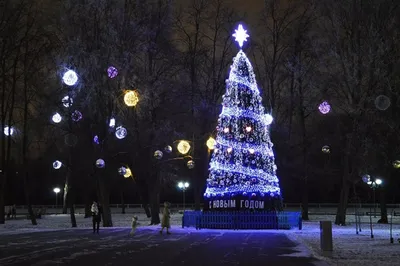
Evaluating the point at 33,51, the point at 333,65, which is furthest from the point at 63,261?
the point at 33,51

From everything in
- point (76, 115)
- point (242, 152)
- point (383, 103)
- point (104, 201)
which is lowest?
point (104, 201)

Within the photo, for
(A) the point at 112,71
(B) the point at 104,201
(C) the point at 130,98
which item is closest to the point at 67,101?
(A) the point at 112,71

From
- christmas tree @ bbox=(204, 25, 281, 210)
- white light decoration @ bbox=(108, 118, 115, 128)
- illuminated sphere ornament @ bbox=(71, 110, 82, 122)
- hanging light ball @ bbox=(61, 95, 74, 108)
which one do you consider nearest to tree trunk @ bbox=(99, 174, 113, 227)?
white light decoration @ bbox=(108, 118, 115, 128)

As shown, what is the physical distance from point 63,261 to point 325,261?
740 centimetres

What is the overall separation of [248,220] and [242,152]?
402cm

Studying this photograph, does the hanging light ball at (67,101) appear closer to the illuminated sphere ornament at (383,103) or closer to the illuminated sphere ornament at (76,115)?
the illuminated sphere ornament at (76,115)

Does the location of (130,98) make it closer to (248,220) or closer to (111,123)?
(111,123)

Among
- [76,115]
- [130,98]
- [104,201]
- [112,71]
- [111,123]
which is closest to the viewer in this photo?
[130,98]

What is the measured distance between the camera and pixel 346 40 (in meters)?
31.4

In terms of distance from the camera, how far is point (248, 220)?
30391 mm

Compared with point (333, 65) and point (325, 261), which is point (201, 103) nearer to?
point (333, 65)

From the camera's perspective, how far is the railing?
3020cm

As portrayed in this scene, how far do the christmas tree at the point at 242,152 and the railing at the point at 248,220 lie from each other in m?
0.71

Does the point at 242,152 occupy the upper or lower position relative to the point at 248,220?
upper
